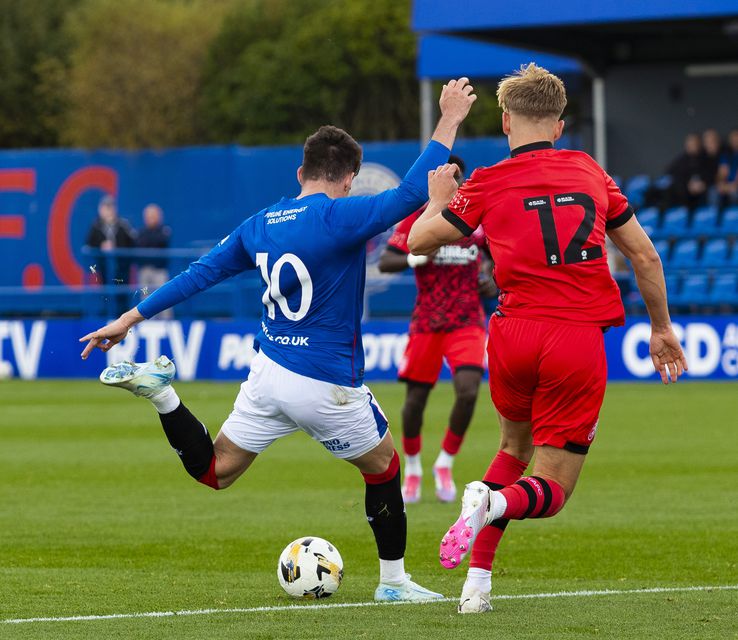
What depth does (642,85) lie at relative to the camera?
29.8 metres

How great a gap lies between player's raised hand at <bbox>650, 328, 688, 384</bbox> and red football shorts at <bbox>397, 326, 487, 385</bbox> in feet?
14.1

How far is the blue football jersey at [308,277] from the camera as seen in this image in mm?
7004

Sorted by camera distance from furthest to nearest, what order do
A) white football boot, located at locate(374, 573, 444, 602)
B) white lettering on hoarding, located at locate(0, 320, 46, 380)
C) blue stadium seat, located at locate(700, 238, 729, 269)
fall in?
white lettering on hoarding, located at locate(0, 320, 46, 380)
blue stadium seat, located at locate(700, 238, 729, 269)
white football boot, located at locate(374, 573, 444, 602)

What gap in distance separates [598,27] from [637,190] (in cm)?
284

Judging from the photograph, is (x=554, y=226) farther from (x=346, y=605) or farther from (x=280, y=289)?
(x=346, y=605)

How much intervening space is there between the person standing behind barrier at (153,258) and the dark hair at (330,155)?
1734 cm

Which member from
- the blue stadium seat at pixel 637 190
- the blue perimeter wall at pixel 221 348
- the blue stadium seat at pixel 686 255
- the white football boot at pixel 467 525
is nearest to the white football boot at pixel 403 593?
the white football boot at pixel 467 525

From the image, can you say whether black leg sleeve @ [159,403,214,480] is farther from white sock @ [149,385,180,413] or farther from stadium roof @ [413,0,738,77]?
stadium roof @ [413,0,738,77]

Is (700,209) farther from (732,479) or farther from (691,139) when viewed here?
(732,479)

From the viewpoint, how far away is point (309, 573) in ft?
24.5

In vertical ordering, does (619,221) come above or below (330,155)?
below

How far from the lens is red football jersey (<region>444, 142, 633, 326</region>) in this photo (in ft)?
21.9

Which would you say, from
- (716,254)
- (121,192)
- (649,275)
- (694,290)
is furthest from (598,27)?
(649,275)

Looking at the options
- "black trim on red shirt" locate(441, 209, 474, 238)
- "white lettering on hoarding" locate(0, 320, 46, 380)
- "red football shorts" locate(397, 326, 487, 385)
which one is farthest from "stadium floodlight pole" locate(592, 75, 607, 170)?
"black trim on red shirt" locate(441, 209, 474, 238)
